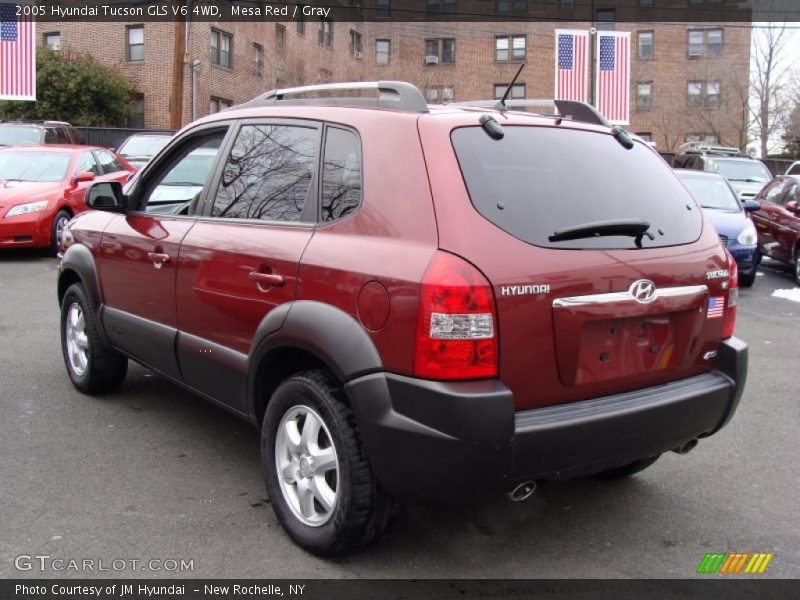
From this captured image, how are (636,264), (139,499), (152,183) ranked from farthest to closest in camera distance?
(152,183) → (139,499) → (636,264)

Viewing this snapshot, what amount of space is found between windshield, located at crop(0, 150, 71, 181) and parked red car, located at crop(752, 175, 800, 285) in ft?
36.0

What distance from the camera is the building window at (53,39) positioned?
107 feet

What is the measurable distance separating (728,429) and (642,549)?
1.91 m

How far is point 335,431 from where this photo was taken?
9.95 feet

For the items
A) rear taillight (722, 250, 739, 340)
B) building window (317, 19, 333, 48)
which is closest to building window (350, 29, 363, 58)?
building window (317, 19, 333, 48)

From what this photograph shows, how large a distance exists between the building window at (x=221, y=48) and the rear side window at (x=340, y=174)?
30.9 meters

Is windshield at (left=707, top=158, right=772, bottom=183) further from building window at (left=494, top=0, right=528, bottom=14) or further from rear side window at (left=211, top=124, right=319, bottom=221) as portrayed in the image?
building window at (left=494, top=0, right=528, bottom=14)

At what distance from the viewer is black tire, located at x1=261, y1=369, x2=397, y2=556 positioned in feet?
9.82

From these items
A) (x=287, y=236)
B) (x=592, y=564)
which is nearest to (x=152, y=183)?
(x=287, y=236)

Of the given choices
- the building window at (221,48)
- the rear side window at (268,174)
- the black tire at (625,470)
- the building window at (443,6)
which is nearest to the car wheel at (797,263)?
the black tire at (625,470)

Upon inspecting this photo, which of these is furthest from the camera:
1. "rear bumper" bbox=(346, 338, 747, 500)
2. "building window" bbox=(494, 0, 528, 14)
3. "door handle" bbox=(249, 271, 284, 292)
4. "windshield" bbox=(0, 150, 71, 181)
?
"building window" bbox=(494, 0, 528, 14)

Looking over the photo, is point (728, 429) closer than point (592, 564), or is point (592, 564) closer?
point (592, 564)

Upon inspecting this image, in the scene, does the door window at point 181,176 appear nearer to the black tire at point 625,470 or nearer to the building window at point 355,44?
the black tire at point 625,470

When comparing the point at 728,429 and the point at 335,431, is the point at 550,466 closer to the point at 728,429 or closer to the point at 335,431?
the point at 335,431
